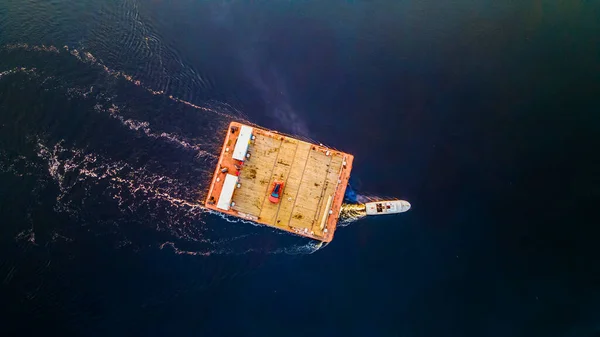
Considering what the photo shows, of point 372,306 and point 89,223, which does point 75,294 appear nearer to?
point 89,223

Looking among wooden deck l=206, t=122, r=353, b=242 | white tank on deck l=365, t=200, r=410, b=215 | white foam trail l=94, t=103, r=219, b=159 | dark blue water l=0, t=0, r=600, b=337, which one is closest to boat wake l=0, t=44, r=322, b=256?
white foam trail l=94, t=103, r=219, b=159

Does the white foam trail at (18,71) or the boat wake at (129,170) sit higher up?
the white foam trail at (18,71)

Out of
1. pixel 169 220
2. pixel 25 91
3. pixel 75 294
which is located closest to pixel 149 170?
pixel 169 220

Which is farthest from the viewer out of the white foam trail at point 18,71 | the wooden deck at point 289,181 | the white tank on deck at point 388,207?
the white foam trail at point 18,71

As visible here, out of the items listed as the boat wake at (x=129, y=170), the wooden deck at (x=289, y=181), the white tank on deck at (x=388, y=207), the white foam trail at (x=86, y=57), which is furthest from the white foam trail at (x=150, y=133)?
the white tank on deck at (x=388, y=207)

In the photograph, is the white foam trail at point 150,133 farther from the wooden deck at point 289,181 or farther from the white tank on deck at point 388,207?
the white tank on deck at point 388,207

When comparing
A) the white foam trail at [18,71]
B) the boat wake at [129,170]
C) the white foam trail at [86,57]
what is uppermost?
the white foam trail at [86,57]
